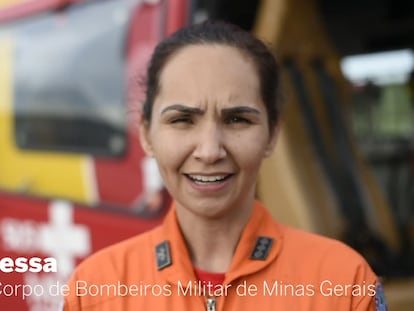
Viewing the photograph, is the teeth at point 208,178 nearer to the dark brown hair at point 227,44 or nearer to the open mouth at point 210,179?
the open mouth at point 210,179

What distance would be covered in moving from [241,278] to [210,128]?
25cm

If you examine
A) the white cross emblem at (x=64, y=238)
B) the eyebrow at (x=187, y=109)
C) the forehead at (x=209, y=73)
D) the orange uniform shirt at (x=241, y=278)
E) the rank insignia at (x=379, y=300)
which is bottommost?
the white cross emblem at (x=64, y=238)

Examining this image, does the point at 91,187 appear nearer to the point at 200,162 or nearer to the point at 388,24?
the point at 200,162

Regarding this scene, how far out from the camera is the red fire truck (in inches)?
104

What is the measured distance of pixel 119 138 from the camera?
274 centimetres

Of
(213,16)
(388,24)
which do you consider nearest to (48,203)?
(213,16)

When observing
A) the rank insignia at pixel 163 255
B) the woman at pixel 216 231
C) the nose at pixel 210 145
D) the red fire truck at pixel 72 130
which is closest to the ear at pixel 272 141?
the woman at pixel 216 231

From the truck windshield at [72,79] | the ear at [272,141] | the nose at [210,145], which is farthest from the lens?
the truck windshield at [72,79]

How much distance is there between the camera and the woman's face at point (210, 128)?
3.92 feet

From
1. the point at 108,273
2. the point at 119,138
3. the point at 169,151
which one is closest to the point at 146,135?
the point at 169,151

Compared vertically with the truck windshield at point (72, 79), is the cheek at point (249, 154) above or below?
below

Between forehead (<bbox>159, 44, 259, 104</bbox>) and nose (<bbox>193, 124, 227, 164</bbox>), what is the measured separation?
57mm

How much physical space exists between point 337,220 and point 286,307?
1863mm

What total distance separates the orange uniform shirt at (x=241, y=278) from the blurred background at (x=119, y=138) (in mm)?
1199
